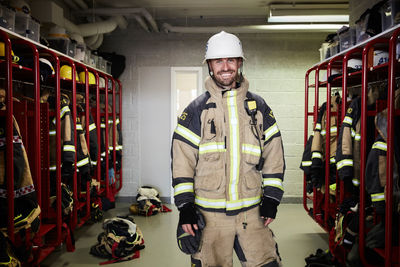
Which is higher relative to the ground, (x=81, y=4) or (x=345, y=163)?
(x=81, y=4)

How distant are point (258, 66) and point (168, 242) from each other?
3199 mm

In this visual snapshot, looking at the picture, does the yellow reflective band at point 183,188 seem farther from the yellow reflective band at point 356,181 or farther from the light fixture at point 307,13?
the light fixture at point 307,13

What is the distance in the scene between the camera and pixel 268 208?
1881 mm

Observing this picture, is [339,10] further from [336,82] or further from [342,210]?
[342,210]

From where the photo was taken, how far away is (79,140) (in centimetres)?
356

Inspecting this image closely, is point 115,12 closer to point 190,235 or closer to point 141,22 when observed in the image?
point 141,22

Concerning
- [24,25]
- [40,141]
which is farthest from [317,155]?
[24,25]

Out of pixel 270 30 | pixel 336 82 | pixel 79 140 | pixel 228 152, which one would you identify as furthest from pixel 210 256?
pixel 270 30

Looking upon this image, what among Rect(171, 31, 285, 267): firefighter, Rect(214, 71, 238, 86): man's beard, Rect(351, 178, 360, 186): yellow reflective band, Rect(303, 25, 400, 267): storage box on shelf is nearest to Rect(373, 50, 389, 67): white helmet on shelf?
Rect(303, 25, 400, 267): storage box on shelf

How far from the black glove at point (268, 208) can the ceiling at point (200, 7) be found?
3560 mm

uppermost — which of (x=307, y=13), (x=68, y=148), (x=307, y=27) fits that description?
(x=307, y=13)

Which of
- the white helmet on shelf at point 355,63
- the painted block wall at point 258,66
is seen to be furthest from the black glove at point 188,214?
the painted block wall at point 258,66

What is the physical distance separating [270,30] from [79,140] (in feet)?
11.2

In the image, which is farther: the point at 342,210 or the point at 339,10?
the point at 339,10
